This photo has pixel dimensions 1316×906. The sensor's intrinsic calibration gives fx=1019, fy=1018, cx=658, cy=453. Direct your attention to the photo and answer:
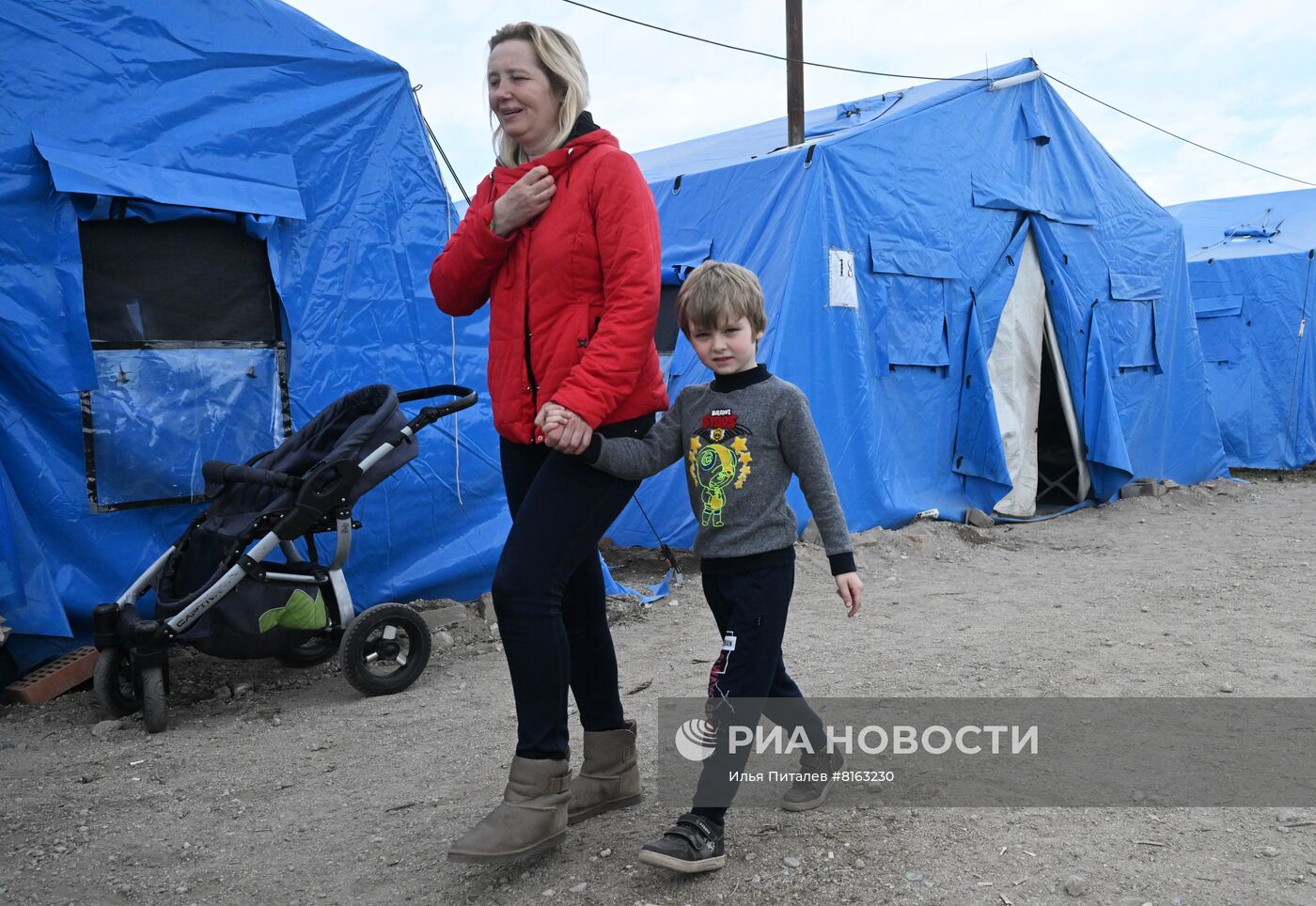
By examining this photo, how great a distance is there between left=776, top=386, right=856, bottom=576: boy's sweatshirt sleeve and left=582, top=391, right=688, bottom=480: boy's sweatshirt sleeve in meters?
0.25

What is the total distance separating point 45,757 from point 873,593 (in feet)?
12.7

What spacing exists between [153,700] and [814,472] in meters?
2.59

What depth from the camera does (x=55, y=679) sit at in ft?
12.7

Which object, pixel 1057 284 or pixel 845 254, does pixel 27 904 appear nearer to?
pixel 845 254

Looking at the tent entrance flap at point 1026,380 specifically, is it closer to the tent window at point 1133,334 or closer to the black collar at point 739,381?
the tent window at point 1133,334

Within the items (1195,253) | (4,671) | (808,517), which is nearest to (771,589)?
(4,671)

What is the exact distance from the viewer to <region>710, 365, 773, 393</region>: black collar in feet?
7.86

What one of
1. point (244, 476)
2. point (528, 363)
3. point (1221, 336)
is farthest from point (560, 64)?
point (1221, 336)

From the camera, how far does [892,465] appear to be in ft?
24.4

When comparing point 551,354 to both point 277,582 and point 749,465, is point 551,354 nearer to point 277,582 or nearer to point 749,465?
point 749,465

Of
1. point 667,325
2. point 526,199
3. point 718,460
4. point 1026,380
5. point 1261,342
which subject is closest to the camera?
point 526,199

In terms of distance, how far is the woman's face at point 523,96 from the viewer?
2.26 meters

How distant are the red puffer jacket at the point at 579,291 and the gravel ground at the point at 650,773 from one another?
41.8 inches

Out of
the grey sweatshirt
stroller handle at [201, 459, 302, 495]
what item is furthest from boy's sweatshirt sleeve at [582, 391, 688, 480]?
stroller handle at [201, 459, 302, 495]
